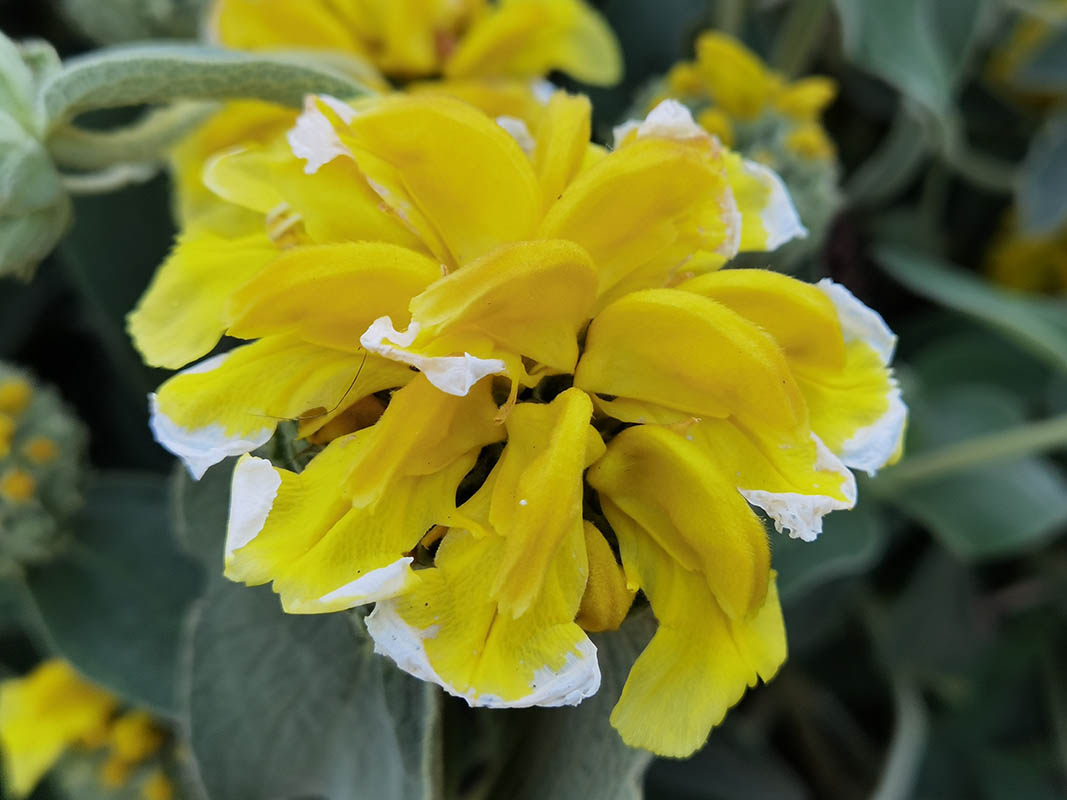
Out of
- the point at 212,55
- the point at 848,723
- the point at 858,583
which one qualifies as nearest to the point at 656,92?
the point at 212,55

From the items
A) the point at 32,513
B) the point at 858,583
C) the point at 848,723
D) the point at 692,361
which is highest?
the point at 692,361

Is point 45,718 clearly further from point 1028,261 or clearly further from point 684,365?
point 1028,261

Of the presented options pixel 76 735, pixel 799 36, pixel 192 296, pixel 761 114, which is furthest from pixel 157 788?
pixel 799 36

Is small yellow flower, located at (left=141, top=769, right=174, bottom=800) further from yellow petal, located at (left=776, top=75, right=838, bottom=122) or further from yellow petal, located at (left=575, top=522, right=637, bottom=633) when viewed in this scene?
yellow petal, located at (left=776, top=75, right=838, bottom=122)

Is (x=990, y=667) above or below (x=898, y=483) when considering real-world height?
below

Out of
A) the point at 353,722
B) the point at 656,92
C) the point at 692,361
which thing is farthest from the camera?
the point at 656,92

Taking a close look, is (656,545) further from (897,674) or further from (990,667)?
(990,667)
